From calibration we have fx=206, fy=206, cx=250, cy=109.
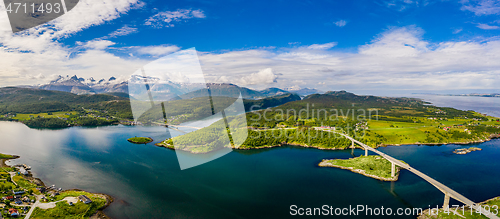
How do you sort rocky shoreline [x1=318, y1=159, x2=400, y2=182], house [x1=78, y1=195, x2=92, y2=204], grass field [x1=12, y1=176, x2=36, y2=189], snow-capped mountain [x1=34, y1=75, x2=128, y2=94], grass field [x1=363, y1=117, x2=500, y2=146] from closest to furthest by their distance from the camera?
house [x1=78, y1=195, x2=92, y2=204], grass field [x1=12, y1=176, x2=36, y2=189], rocky shoreline [x1=318, y1=159, x2=400, y2=182], grass field [x1=363, y1=117, x2=500, y2=146], snow-capped mountain [x1=34, y1=75, x2=128, y2=94]

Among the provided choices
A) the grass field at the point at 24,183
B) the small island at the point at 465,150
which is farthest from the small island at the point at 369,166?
the grass field at the point at 24,183

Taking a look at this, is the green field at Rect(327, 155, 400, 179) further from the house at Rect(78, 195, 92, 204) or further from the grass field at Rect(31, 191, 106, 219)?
the house at Rect(78, 195, 92, 204)

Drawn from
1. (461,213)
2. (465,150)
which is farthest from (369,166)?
(465,150)

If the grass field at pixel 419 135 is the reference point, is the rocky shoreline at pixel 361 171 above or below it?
below

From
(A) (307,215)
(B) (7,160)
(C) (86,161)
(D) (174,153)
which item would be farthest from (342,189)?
(B) (7,160)

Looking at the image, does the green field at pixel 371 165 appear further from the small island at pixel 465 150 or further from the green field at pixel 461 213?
the small island at pixel 465 150

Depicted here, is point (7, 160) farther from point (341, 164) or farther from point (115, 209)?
point (341, 164)

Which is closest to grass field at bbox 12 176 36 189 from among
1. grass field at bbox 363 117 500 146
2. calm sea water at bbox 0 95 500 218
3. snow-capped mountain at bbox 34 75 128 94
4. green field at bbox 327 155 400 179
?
calm sea water at bbox 0 95 500 218
